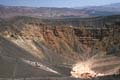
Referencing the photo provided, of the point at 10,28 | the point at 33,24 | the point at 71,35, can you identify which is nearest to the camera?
the point at 10,28

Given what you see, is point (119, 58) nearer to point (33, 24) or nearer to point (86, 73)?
point (86, 73)

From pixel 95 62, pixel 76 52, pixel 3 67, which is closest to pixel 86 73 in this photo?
pixel 95 62

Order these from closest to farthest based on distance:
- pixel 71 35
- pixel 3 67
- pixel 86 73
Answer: pixel 3 67 < pixel 86 73 < pixel 71 35

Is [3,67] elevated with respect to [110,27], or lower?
lower

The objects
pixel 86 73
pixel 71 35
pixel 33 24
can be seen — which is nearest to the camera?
pixel 86 73

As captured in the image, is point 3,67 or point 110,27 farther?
point 110,27

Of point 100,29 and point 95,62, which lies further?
point 100,29

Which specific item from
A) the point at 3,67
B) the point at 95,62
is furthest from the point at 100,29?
the point at 3,67

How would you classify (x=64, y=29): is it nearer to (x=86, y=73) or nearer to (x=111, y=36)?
(x=111, y=36)

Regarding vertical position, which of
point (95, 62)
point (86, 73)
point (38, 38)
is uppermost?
point (38, 38)
